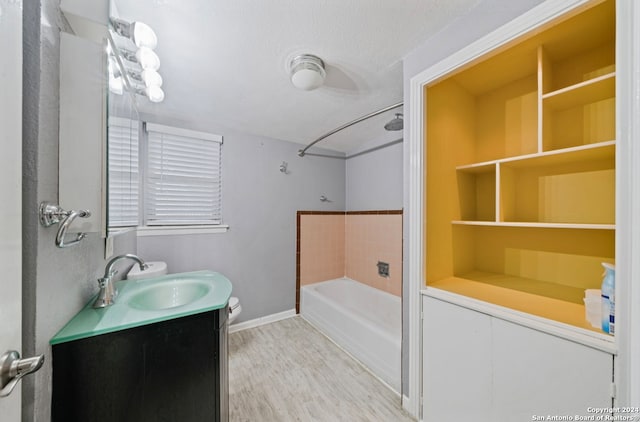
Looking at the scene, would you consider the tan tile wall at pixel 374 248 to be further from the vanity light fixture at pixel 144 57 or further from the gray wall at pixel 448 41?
the vanity light fixture at pixel 144 57

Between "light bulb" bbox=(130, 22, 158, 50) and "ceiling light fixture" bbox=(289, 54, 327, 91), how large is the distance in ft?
2.36

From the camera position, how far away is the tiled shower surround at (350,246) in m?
2.64

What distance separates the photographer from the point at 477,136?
1.68 metres

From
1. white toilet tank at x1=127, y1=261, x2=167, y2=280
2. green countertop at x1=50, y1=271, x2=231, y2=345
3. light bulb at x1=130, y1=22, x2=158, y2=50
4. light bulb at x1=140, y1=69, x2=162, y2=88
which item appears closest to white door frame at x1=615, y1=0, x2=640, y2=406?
green countertop at x1=50, y1=271, x2=231, y2=345

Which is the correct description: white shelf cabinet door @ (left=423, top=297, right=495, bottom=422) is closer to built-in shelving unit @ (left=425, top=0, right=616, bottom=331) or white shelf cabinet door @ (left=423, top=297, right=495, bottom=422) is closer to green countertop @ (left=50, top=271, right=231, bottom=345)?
built-in shelving unit @ (left=425, top=0, right=616, bottom=331)

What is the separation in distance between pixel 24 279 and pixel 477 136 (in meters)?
2.36

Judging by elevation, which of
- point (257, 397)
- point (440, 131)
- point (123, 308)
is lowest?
point (257, 397)

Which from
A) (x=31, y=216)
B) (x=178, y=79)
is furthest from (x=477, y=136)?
(x=31, y=216)

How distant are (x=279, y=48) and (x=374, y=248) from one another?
2.27 m

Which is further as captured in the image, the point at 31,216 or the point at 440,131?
the point at 440,131

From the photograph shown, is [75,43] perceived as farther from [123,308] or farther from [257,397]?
[257,397]

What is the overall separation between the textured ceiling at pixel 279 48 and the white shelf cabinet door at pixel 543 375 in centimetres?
153

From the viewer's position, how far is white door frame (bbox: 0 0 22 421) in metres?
0.46

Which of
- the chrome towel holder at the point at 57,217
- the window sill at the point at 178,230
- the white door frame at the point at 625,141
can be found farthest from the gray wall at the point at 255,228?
the white door frame at the point at 625,141
